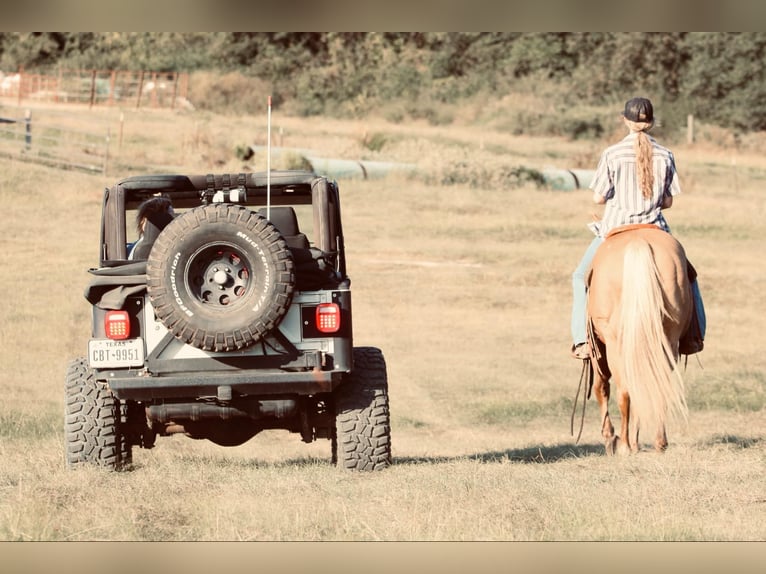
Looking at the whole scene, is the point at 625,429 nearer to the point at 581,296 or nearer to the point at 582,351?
the point at 582,351

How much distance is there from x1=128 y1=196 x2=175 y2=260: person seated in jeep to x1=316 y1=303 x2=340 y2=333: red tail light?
1.29m

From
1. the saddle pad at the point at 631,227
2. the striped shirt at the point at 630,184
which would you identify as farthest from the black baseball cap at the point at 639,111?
the saddle pad at the point at 631,227

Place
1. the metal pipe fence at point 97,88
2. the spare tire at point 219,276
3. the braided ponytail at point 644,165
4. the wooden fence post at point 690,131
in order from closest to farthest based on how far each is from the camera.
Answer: the spare tire at point 219,276 → the braided ponytail at point 644,165 → the metal pipe fence at point 97,88 → the wooden fence post at point 690,131

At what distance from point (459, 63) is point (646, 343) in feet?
142

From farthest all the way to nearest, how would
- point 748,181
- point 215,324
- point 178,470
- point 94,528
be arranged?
point 748,181 < point 178,470 < point 215,324 < point 94,528

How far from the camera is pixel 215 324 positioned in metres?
8.95

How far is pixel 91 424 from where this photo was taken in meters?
9.72

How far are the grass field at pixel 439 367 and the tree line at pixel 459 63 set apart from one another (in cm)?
492

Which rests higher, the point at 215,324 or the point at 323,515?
the point at 215,324

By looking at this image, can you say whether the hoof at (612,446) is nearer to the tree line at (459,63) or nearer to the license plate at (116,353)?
the license plate at (116,353)

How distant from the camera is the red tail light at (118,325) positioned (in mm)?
9250
